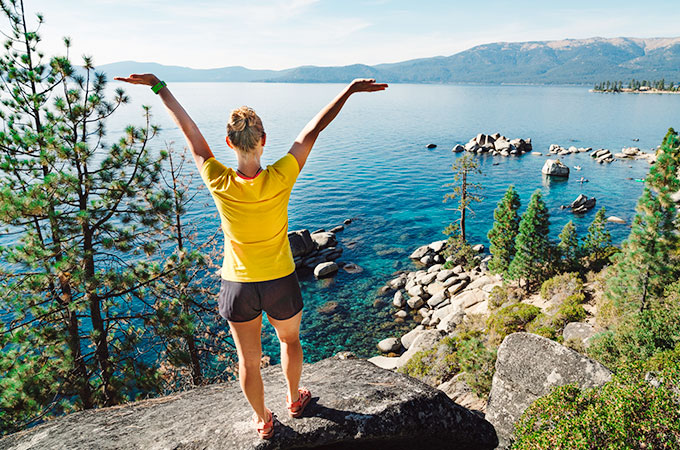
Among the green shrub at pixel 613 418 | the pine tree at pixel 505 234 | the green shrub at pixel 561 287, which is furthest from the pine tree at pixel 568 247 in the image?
the green shrub at pixel 613 418

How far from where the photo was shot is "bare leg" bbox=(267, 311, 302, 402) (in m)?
4.15

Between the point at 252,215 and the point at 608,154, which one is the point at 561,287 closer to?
the point at 252,215

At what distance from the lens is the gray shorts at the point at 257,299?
3.82m

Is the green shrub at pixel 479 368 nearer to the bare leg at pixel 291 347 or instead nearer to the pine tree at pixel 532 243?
the bare leg at pixel 291 347

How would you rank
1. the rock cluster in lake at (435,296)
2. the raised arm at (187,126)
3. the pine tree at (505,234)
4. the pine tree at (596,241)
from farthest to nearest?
the pine tree at (505,234)
the pine tree at (596,241)
the rock cluster in lake at (435,296)
the raised arm at (187,126)

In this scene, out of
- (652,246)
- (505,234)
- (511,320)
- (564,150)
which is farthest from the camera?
(564,150)

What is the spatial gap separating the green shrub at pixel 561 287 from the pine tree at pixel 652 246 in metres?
4.09

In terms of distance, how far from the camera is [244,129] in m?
3.34

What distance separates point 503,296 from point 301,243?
1782cm

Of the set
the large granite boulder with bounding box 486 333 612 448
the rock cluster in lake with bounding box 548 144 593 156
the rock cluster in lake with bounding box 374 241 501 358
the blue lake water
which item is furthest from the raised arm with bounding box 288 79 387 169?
the rock cluster in lake with bounding box 548 144 593 156

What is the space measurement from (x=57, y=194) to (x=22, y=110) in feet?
8.47

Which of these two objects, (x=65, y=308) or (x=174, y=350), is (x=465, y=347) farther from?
(x=65, y=308)

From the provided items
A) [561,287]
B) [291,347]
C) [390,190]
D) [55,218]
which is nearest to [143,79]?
[291,347]

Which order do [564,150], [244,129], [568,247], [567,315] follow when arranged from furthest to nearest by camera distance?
[564,150] < [568,247] < [567,315] < [244,129]
